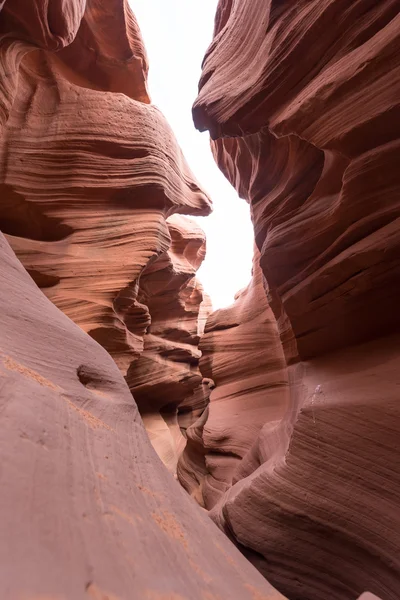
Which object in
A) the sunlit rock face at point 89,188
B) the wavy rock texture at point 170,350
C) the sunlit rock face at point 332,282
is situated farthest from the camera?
the wavy rock texture at point 170,350

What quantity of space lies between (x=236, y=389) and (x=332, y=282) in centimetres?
357

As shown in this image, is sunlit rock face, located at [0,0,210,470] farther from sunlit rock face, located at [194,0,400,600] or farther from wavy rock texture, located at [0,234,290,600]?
wavy rock texture, located at [0,234,290,600]

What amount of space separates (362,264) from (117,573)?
7.31 feet

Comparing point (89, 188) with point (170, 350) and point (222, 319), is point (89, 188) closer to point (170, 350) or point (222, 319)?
point (222, 319)

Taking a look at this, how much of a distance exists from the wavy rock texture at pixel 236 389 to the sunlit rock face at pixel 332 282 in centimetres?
165

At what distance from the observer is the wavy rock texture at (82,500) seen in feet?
3.00

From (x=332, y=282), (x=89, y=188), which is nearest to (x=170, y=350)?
(x=89, y=188)

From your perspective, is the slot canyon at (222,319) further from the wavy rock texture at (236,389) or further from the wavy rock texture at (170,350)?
the wavy rock texture at (170,350)

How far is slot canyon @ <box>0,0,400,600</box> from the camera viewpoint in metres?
1.20

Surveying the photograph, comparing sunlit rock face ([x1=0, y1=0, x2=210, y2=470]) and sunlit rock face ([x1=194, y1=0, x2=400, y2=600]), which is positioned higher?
sunlit rock face ([x1=0, y1=0, x2=210, y2=470])

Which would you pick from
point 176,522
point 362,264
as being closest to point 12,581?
point 176,522

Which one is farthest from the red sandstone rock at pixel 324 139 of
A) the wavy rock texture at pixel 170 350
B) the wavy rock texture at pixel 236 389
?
the wavy rock texture at pixel 170 350

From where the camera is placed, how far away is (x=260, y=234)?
4.05m

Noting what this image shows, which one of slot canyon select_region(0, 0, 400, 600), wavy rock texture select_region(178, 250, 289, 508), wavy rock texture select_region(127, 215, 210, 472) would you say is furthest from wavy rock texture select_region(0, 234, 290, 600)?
Result: wavy rock texture select_region(127, 215, 210, 472)
